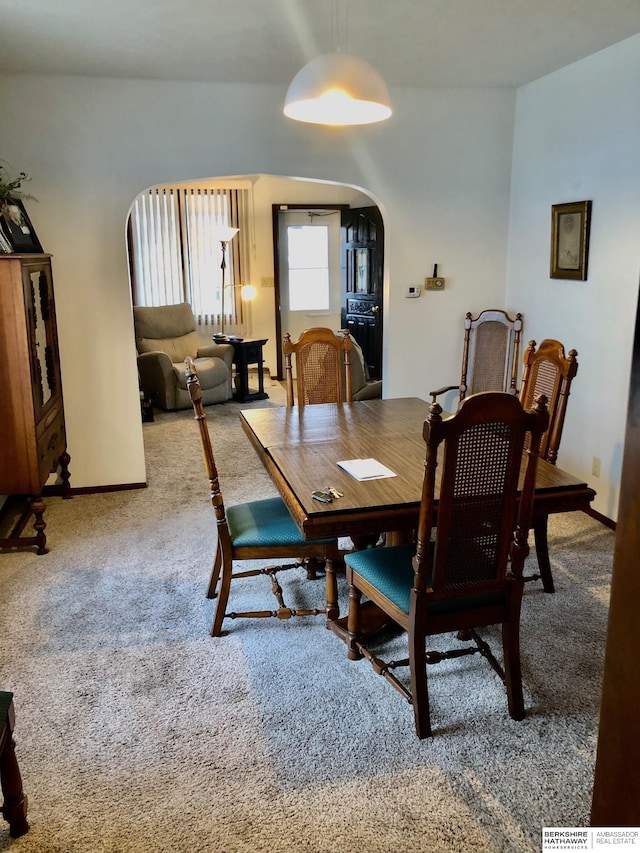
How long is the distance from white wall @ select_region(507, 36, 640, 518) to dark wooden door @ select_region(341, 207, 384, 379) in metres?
2.37

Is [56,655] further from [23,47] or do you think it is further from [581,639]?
[23,47]

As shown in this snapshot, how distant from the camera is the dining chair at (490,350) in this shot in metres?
4.56

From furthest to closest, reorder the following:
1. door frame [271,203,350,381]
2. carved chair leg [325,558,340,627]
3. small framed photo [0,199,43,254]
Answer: door frame [271,203,350,381] → small framed photo [0,199,43,254] → carved chair leg [325,558,340,627]

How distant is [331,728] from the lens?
2.14 m

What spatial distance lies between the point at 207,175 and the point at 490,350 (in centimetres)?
219

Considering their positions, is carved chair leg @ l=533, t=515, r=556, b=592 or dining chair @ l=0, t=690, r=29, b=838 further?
carved chair leg @ l=533, t=515, r=556, b=592

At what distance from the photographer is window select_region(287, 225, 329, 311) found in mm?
8289

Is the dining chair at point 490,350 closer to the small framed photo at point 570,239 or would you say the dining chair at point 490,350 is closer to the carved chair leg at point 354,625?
the small framed photo at point 570,239

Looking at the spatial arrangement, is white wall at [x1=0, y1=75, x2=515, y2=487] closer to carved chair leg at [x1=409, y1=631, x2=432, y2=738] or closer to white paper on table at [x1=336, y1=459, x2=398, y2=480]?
white paper on table at [x1=336, y1=459, x2=398, y2=480]

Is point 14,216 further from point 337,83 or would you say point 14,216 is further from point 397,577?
point 397,577

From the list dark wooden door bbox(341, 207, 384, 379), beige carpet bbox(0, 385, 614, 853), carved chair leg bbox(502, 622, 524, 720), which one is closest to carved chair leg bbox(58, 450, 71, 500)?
beige carpet bbox(0, 385, 614, 853)

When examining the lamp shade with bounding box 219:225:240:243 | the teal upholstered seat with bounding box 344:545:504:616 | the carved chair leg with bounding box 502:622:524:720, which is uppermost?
the lamp shade with bounding box 219:225:240:243

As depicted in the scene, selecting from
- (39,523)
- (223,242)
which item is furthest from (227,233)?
(39,523)

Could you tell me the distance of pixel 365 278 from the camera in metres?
7.08
